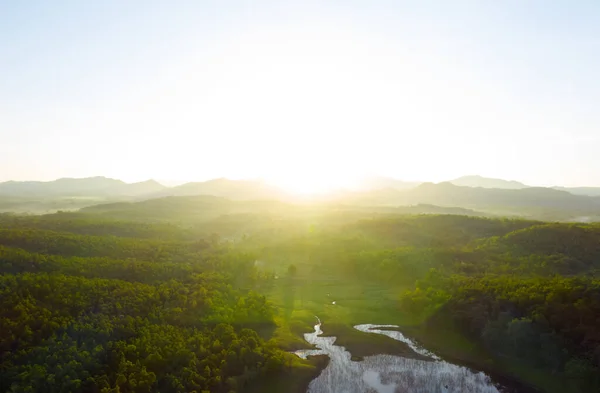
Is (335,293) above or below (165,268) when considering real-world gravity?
below

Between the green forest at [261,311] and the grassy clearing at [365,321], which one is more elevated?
the green forest at [261,311]

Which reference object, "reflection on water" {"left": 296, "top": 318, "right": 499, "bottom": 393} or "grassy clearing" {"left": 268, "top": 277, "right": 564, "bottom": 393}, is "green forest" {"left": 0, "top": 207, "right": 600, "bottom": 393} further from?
"reflection on water" {"left": 296, "top": 318, "right": 499, "bottom": 393}

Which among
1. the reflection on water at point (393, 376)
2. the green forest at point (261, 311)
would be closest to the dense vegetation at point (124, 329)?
the green forest at point (261, 311)

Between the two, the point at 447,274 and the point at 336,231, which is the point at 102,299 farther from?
the point at 336,231

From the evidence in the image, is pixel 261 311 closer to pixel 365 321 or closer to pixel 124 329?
pixel 365 321

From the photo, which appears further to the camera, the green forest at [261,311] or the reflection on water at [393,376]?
the reflection on water at [393,376]

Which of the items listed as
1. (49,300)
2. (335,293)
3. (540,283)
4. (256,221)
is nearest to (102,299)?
(49,300)

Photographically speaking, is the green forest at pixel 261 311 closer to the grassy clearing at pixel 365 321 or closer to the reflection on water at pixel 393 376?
the grassy clearing at pixel 365 321
